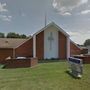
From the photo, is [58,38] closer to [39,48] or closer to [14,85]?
[39,48]

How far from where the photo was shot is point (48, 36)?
2964cm

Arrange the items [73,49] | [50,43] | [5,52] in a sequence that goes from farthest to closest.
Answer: [73,49] < [50,43] < [5,52]

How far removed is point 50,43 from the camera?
2959 cm

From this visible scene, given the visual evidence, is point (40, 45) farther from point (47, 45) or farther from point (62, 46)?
point (62, 46)

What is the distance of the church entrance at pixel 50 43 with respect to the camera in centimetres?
2941

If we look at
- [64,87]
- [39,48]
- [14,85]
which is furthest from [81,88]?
[39,48]

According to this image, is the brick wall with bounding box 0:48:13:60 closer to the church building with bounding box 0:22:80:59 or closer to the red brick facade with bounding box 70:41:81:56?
the church building with bounding box 0:22:80:59

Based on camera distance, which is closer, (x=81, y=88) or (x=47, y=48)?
(x=81, y=88)

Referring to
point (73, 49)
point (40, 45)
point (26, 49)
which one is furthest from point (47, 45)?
point (73, 49)

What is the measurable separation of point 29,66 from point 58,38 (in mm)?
11891

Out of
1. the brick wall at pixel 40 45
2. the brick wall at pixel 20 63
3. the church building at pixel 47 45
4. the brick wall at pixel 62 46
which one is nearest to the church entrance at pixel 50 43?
the church building at pixel 47 45

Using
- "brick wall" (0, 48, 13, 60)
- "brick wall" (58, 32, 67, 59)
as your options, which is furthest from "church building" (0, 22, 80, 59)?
"brick wall" (0, 48, 13, 60)

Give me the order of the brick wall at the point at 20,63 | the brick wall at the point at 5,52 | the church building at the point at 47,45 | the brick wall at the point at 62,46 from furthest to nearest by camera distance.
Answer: the brick wall at the point at 62,46 → the church building at the point at 47,45 → the brick wall at the point at 5,52 → the brick wall at the point at 20,63

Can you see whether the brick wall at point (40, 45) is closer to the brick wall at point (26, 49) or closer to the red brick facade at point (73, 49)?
the brick wall at point (26, 49)
